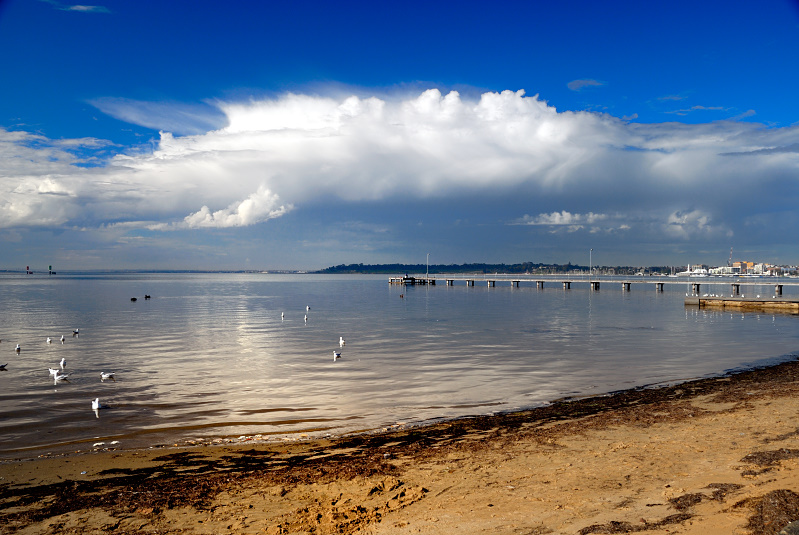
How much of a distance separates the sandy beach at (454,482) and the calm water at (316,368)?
2581mm

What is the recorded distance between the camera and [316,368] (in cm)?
2480

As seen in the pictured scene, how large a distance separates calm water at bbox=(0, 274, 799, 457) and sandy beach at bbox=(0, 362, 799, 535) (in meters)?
2.58

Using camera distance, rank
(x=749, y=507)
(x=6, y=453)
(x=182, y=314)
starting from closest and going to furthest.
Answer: (x=749, y=507) < (x=6, y=453) < (x=182, y=314)

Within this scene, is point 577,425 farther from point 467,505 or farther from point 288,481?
point 288,481

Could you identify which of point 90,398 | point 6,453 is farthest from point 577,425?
point 90,398

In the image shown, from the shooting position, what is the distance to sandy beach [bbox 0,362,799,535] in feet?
A: 24.2

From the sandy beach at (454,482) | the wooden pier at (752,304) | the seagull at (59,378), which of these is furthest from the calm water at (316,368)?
the wooden pier at (752,304)

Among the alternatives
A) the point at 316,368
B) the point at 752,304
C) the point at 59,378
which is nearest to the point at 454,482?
the point at 316,368

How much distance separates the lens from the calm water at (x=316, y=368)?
1534 centimetres

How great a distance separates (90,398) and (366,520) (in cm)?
1526

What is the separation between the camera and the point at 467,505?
8008 millimetres

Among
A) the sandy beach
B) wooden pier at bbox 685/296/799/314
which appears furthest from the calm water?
wooden pier at bbox 685/296/799/314

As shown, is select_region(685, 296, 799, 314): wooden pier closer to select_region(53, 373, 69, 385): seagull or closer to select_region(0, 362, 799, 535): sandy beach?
select_region(0, 362, 799, 535): sandy beach

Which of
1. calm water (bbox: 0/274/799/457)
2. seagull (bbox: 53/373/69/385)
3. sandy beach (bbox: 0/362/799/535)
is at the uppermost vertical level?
sandy beach (bbox: 0/362/799/535)
